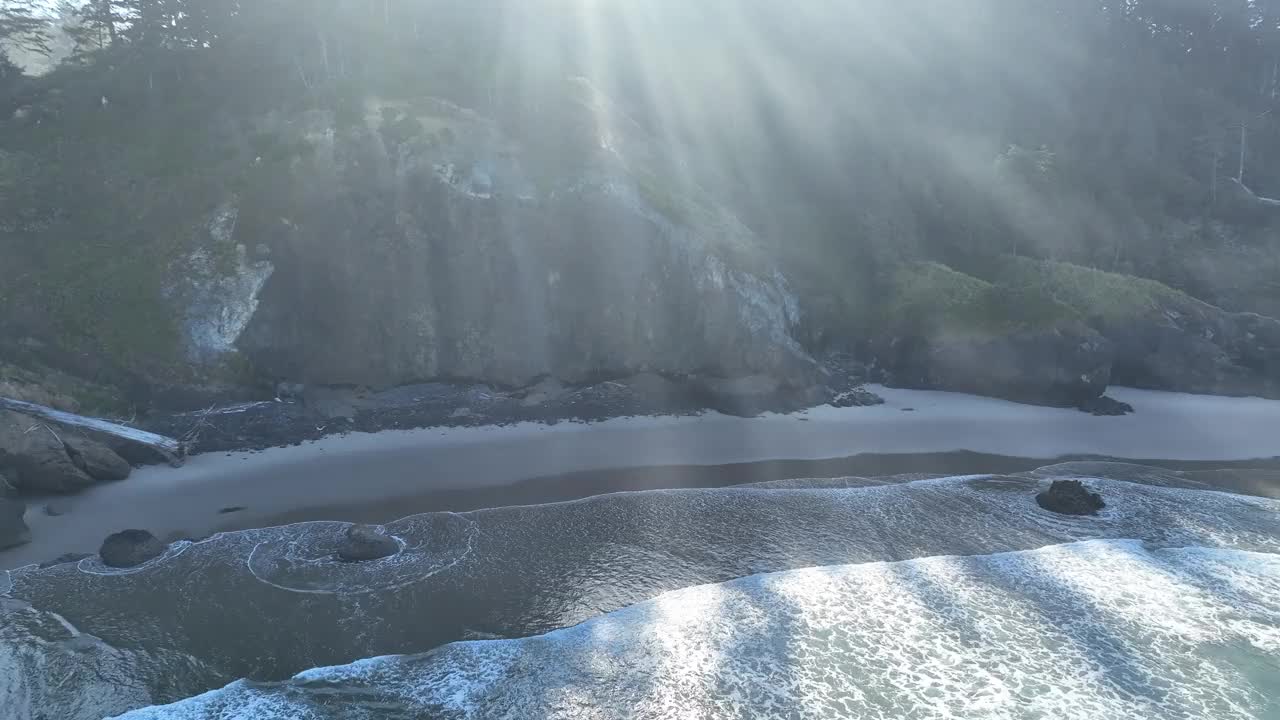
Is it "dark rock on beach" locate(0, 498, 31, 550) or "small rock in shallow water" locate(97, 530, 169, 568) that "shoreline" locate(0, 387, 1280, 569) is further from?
"small rock in shallow water" locate(97, 530, 169, 568)

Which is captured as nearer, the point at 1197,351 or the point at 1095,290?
the point at 1197,351

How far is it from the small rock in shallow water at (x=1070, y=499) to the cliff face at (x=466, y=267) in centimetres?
1299

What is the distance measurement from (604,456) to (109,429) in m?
19.7

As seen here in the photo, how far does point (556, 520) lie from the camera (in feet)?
74.7

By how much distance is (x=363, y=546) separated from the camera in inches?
792

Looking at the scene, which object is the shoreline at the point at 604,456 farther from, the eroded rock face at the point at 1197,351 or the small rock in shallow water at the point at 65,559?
the eroded rock face at the point at 1197,351

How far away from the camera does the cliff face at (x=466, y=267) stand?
3241 cm

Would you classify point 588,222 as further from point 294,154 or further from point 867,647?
point 867,647

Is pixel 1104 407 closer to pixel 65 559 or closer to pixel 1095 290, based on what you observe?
pixel 1095 290

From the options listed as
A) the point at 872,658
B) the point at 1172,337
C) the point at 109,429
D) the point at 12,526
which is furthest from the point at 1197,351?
the point at 12,526

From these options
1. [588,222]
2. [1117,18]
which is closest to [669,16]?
[588,222]

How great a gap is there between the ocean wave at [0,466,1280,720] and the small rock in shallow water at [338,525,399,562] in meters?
0.38

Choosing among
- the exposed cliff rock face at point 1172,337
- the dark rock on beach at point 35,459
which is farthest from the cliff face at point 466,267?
the exposed cliff rock face at point 1172,337

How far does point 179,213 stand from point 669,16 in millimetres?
38110
